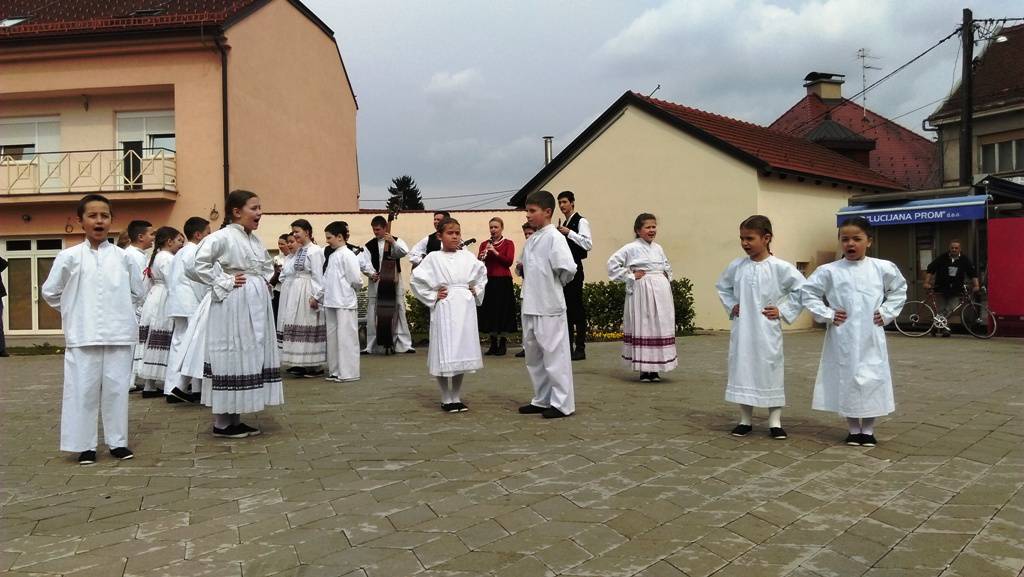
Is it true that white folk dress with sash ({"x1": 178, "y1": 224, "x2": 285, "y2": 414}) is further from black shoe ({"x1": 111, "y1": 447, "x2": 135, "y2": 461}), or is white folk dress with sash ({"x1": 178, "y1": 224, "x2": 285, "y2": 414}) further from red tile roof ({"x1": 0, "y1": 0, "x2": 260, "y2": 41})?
red tile roof ({"x1": 0, "y1": 0, "x2": 260, "y2": 41})

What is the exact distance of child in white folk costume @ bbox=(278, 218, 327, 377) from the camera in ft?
35.2

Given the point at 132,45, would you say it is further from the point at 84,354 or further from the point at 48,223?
the point at 84,354

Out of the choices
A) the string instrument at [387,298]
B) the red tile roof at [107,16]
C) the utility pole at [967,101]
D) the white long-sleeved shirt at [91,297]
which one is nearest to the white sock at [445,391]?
the white long-sleeved shirt at [91,297]

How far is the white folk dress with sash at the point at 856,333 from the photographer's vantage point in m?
5.96

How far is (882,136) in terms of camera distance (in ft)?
122

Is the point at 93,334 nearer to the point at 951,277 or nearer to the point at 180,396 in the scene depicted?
the point at 180,396

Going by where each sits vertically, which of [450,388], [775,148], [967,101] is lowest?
[450,388]

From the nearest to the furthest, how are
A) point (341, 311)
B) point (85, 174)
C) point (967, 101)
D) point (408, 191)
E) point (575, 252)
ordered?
point (341, 311)
point (575, 252)
point (967, 101)
point (85, 174)
point (408, 191)

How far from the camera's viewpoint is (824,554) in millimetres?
3723

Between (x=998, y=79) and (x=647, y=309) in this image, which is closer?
(x=647, y=309)

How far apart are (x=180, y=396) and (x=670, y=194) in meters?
15.6

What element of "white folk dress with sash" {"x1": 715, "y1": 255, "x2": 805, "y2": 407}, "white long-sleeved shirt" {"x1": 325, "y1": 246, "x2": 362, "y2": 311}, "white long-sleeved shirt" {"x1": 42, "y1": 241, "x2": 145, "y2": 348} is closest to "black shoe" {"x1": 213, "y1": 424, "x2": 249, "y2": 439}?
"white long-sleeved shirt" {"x1": 42, "y1": 241, "x2": 145, "y2": 348}

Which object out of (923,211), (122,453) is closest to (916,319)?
(923,211)

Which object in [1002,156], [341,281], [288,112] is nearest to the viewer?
[341,281]
